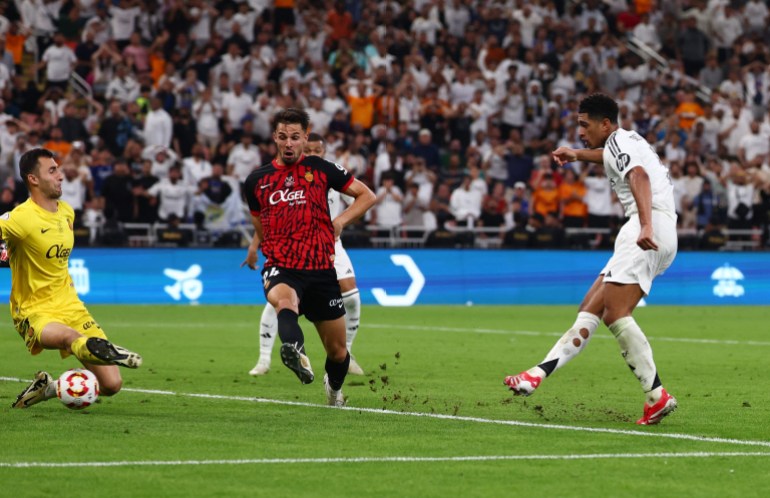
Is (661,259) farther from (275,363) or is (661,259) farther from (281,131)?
(275,363)

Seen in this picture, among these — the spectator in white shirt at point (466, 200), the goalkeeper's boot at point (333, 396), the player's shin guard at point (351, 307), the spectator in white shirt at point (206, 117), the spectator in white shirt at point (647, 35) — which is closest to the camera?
the goalkeeper's boot at point (333, 396)

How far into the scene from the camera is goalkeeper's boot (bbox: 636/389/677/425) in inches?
360

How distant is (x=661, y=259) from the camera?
30.9ft

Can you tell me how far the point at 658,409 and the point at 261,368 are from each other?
16.9 ft

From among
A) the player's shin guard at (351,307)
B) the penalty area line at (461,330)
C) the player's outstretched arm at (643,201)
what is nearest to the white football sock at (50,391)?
the player's shin guard at (351,307)

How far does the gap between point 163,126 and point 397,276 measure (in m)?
5.85

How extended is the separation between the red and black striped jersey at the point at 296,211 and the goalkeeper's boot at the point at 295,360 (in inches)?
38.4

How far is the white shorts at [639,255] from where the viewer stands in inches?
364

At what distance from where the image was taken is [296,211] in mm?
9625

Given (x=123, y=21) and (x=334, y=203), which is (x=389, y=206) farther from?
(x=334, y=203)

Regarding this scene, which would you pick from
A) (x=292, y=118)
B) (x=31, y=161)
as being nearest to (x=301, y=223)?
(x=292, y=118)

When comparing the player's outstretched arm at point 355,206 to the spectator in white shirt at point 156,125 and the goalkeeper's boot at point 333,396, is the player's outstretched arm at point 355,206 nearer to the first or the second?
the goalkeeper's boot at point 333,396

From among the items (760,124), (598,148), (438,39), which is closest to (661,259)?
(598,148)

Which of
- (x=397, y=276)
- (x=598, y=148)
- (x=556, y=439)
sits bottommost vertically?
(x=397, y=276)
